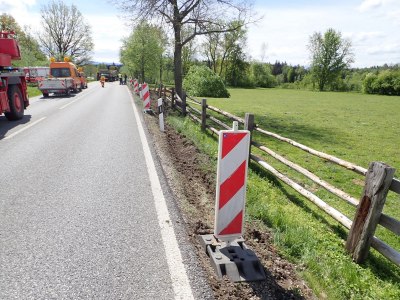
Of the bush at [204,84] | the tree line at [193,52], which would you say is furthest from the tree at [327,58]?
the bush at [204,84]

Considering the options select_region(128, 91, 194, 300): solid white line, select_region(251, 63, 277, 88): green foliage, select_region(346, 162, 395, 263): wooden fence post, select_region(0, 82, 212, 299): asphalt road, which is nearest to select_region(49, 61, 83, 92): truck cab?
select_region(0, 82, 212, 299): asphalt road

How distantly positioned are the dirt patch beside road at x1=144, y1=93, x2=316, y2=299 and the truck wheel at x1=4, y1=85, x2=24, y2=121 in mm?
7138

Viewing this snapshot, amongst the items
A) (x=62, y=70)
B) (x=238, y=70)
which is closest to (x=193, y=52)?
(x=238, y=70)

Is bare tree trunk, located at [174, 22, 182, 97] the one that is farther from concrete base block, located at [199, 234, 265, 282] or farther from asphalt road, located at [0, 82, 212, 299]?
concrete base block, located at [199, 234, 265, 282]

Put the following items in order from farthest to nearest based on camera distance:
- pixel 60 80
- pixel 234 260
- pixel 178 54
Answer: pixel 60 80
pixel 178 54
pixel 234 260

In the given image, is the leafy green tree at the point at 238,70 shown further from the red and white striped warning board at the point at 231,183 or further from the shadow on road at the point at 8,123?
the red and white striped warning board at the point at 231,183

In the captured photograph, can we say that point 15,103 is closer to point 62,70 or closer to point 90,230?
point 90,230

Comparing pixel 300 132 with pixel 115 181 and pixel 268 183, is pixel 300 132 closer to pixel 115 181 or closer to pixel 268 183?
pixel 268 183

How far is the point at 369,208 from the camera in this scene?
353 centimetres

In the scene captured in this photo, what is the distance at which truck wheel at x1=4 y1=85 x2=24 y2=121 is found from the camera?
11375 millimetres

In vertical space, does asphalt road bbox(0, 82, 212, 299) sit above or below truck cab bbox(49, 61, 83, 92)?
→ below

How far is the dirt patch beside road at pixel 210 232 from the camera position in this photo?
2871 millimetres

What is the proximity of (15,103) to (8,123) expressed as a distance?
0.81 m

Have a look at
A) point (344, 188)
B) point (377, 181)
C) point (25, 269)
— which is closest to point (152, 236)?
point (25, 269)
